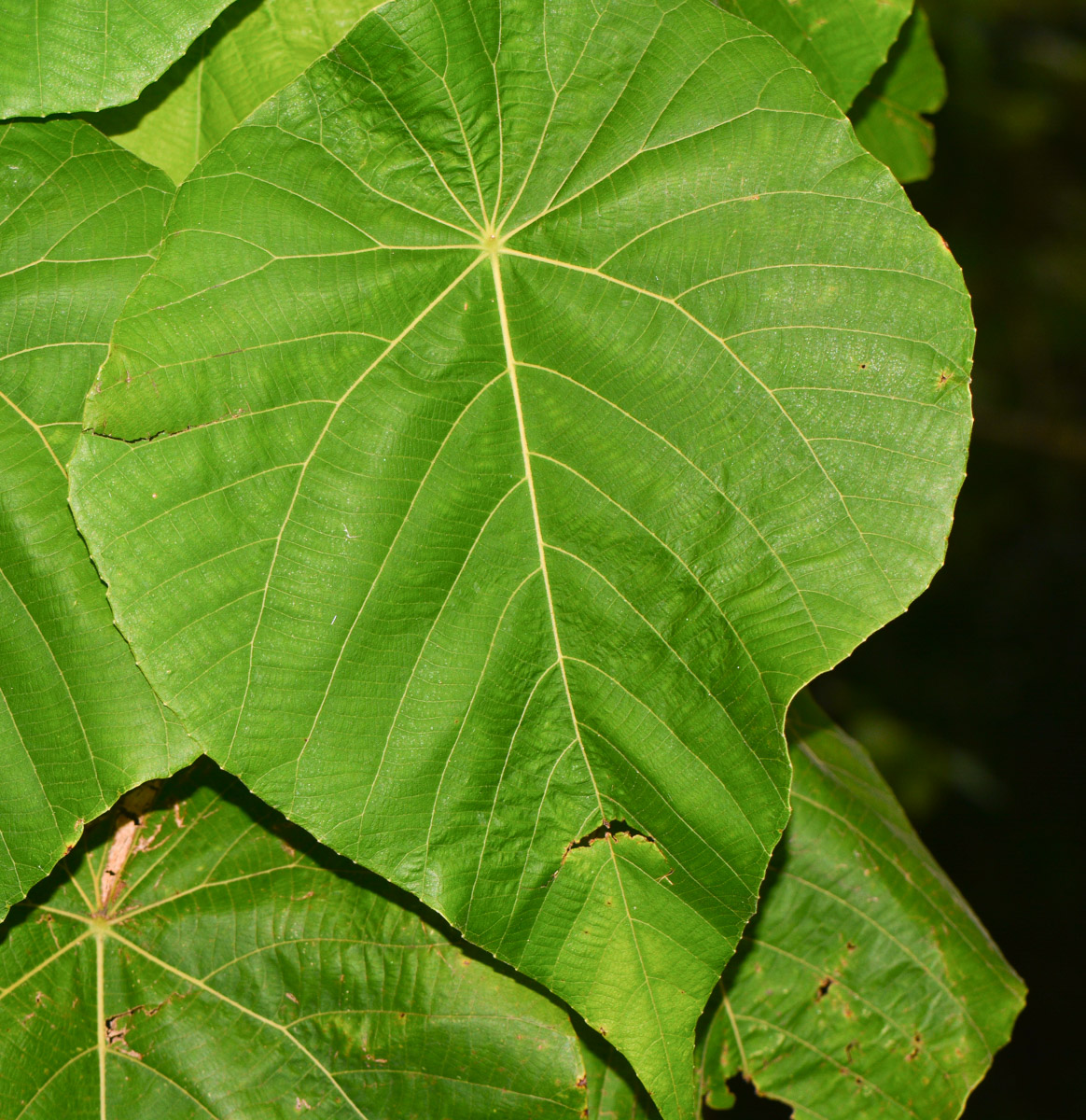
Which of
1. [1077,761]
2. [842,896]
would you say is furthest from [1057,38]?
[842,896]

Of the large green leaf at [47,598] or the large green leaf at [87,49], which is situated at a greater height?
the large green leaf at [87,49]

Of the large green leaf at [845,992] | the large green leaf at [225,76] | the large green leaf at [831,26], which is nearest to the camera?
the large green leaf at [225,76]

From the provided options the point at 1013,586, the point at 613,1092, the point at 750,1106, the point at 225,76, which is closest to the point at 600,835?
the point at 613,1092

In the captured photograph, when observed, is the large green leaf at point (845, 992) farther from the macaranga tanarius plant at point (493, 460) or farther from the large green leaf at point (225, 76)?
the large green leaf at point (225, 76)

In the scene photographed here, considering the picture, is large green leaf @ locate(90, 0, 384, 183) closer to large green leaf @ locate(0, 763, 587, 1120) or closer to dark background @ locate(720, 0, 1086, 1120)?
large green leaf @ locate(0, 763, 587, 1120)

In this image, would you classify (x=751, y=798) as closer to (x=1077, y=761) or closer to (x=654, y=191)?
(x=654, y=191)

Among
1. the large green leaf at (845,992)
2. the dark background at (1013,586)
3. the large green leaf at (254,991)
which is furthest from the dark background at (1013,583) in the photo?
the large green leaf at (254,991)
